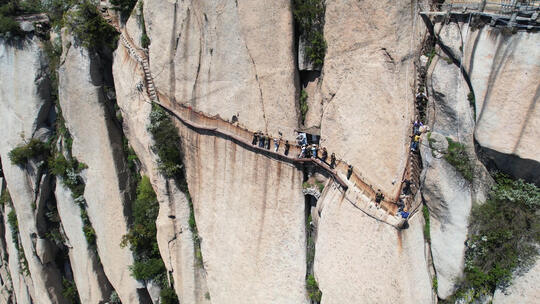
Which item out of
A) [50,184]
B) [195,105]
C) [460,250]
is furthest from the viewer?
[50,184]

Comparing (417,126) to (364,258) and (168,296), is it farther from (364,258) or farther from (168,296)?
(168,296)

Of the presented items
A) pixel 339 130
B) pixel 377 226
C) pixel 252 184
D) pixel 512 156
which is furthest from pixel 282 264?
pixel 512 156

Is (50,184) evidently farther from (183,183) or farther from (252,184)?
(252,184)

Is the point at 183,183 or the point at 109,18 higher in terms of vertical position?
the point at 109,18

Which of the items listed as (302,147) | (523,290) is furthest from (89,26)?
(523,290)

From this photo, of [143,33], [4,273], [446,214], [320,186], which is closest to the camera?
[446,214]

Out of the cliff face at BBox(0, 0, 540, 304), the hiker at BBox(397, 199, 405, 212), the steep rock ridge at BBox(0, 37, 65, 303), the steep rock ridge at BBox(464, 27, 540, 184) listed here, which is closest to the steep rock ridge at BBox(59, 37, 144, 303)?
the cliff face at BBox(0, 0, 540, 304)
